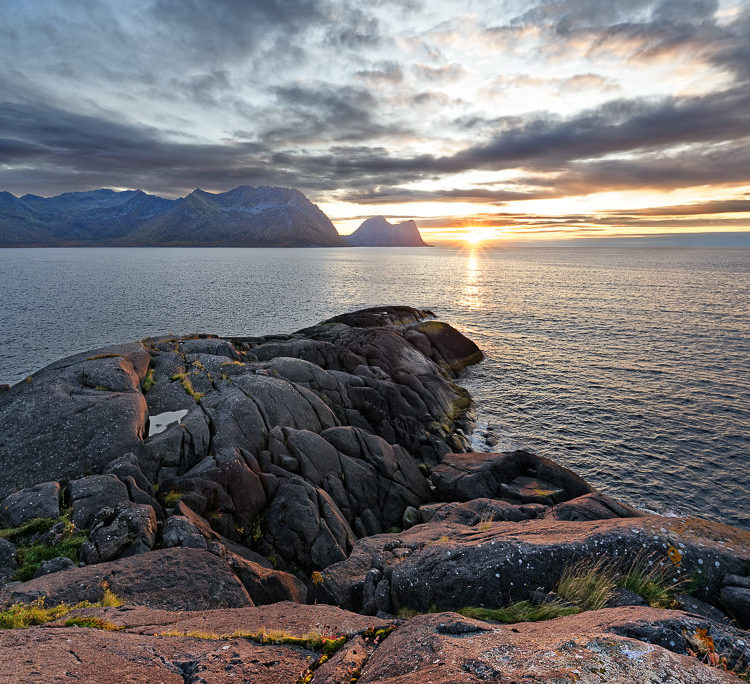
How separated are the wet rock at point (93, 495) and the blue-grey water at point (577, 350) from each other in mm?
28791

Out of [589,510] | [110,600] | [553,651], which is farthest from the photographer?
[589,510]

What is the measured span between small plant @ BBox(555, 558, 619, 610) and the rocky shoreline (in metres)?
0.05

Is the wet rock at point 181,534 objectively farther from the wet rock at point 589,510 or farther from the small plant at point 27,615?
the wet rock at point 589,510

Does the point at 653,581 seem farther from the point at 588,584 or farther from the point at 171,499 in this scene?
the point at 171,499

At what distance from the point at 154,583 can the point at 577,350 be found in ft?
203

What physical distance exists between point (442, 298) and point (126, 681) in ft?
373

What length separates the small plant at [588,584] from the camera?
8.34 m

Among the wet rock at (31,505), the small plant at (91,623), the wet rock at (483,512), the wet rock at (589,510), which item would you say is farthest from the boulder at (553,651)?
the wet rock at (31,505)

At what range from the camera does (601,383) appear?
46.5 meters

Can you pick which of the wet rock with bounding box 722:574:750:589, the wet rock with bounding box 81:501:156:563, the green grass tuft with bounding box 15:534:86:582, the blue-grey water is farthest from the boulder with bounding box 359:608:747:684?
the blue-grey water

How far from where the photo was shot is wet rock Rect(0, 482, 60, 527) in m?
14.9

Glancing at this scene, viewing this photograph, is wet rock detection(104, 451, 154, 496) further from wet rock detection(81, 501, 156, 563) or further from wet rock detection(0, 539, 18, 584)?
wet rock detection(0, 539, 18, 584)

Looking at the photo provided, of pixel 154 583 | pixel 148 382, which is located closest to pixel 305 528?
pixel 154 583

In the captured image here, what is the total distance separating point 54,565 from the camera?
12.5m
